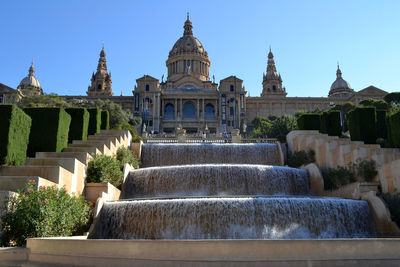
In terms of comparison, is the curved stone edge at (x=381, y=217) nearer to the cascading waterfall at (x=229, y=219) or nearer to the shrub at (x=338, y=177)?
the cascading waterfall at (x=229, y=219)

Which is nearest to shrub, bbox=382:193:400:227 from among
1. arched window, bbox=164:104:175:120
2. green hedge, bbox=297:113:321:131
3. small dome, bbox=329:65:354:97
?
green hedge, bbox=297:113:321:131

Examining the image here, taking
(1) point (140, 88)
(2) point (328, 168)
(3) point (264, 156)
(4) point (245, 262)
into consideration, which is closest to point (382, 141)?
(2) point (328, 168)

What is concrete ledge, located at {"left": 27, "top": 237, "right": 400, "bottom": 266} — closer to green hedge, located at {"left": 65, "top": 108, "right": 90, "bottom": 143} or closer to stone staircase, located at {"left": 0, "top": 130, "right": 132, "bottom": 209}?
stone staircase, located at {"left": 0, "top": 130, "right": 132, "bottom": 209}

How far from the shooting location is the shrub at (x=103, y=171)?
53.4 ft

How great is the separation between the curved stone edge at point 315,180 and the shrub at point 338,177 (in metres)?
0.55

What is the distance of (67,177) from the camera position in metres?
13.8

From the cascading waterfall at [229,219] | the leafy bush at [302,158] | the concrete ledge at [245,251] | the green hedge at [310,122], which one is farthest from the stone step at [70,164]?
the green hedge at [310,122]

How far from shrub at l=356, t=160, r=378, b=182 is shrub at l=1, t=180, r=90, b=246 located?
1221 centimetres

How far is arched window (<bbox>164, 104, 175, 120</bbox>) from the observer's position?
77.3 m

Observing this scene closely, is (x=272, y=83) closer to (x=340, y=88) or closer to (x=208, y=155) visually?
(x=340, y=88)

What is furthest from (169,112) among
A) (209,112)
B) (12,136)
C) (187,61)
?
(12,136)

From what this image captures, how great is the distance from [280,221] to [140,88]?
219 ft

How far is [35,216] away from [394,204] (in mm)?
11659

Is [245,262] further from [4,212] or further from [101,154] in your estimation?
[101,154]
